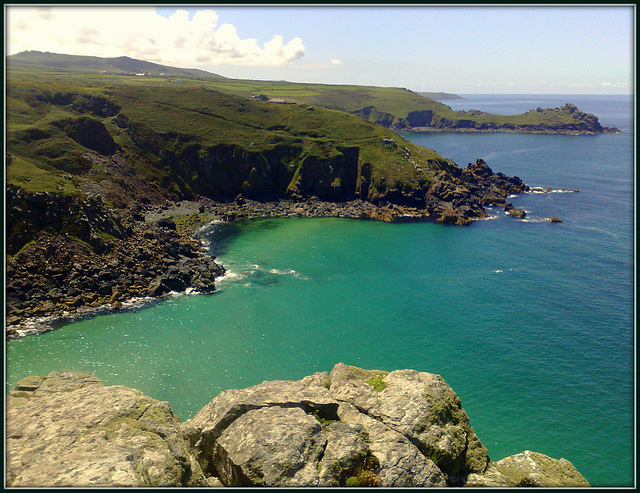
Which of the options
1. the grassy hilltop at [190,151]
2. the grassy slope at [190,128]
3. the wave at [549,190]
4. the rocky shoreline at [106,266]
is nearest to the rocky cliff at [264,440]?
the rocky shoreline at [106,266]

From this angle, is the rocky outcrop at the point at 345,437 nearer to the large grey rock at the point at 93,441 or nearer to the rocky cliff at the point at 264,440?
the rocky cliff at the point at 264,440

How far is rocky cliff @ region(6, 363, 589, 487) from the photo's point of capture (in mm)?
16312

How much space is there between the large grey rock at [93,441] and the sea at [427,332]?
25.5 meters

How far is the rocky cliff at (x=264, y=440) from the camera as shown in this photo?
16312 millimetres

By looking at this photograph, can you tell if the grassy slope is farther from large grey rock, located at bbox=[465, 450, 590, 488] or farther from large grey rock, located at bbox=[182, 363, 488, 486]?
large grey rock, located at bbox=[465, 450, 590, 488]

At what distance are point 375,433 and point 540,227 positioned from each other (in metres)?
109

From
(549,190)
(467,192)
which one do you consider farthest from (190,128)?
(549,190)

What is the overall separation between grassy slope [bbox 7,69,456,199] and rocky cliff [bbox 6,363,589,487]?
328 ft

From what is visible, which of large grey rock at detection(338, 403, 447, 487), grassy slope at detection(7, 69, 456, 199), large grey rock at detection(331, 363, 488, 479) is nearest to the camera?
large grey rock at detection(338, 403, 447, 487)

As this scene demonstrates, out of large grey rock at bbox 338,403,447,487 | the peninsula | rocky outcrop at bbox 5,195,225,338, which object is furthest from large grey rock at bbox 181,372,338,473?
the peninsula

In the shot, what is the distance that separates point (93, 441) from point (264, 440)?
25.5 ft

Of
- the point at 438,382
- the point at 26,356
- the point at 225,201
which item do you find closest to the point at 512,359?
the point at 438,382

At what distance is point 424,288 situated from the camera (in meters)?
75.2

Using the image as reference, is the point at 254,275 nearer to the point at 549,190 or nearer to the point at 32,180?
the point at 32,180
